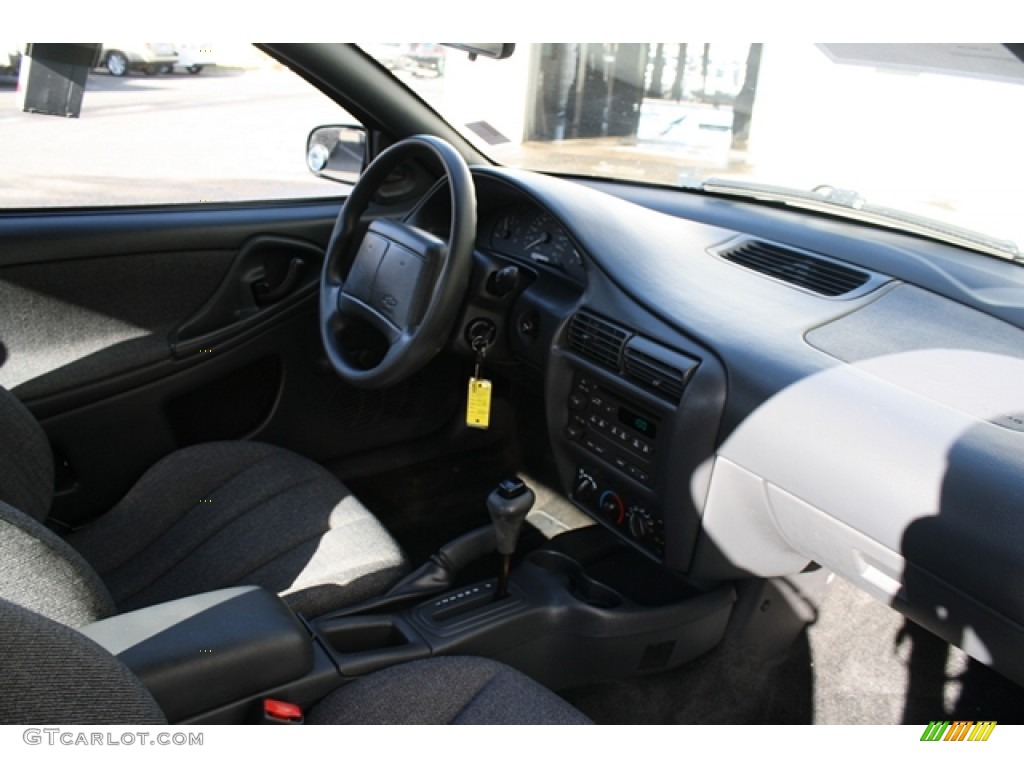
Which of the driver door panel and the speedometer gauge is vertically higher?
the speedometer gauge

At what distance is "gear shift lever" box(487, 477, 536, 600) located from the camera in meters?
1.71

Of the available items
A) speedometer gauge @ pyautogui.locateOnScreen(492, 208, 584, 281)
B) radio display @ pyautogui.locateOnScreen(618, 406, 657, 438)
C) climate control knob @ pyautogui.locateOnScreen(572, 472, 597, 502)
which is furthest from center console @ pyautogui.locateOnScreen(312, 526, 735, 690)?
speedometer gauge @ pyautogui.locateOnScreen(492, 208, 584, 281)

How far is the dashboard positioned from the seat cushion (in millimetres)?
499

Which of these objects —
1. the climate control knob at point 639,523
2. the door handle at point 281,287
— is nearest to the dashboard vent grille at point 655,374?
the climate control knob at point 639,523

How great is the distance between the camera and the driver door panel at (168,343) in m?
2.02

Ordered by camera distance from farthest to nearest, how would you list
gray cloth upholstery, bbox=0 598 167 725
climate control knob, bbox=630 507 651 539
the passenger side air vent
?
climate control knob, bbox=630 507 651 539 < the passenger side air vent < gray cloth upholstery, bbox=0 598 167 725

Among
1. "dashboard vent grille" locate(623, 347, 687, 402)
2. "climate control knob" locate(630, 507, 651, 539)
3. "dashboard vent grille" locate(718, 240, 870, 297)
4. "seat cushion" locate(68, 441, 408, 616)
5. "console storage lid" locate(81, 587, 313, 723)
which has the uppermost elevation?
"dashboard vent grille" locate(718, 240, 870, 297)

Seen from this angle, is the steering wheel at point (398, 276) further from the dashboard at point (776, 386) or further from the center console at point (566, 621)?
the center console at point (566, 621)

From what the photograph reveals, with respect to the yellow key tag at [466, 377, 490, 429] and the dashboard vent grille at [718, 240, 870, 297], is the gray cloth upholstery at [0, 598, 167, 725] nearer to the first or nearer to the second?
the yellow key tag at [466, 377, 490, 429]

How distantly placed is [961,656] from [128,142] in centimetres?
236

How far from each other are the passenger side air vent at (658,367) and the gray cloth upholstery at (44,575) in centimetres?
94

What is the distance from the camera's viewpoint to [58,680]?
2.24 ft

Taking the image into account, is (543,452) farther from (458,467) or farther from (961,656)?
(961,656)
